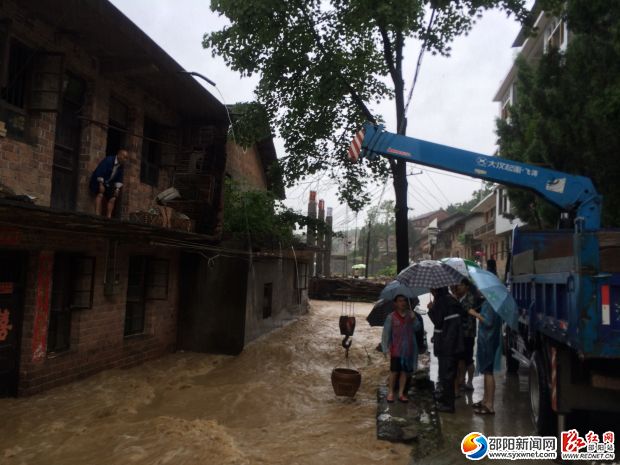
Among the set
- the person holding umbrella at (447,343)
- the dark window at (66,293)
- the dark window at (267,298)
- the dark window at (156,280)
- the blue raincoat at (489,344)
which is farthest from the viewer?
the dark window at (267,298)

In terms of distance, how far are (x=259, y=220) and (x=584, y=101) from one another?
24.8ft

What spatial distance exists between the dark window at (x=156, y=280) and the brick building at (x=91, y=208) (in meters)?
0.02

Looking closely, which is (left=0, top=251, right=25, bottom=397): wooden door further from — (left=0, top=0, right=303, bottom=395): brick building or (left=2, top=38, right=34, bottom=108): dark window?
(left=2, top=38, right=34, bottom=108): dark window

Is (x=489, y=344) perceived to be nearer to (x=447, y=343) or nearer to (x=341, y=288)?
(x=447, y=343)

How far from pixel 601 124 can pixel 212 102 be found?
792 centimetres

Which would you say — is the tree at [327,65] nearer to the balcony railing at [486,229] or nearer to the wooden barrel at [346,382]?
the wooden barrel at [346,382]

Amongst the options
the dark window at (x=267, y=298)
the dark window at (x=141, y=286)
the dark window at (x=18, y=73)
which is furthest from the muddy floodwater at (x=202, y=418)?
the dark window at (x=18, y=73)

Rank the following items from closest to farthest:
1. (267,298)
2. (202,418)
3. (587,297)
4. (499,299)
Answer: (587,297) → (499,299) → (202,418) → (267,298)

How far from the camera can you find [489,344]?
6.45 meters

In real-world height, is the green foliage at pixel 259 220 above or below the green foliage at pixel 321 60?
below

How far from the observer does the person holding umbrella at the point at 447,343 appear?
6598mm

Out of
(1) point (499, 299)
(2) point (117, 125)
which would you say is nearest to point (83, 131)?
(2) point (117, 125)

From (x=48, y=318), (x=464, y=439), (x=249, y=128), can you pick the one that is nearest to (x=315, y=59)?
(x=249, y=128)

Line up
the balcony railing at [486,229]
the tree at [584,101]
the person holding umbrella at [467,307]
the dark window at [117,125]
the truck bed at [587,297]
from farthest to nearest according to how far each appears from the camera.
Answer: the balcony railing at [486,229] → the dark window at [117,125] → the tree at [584,101] → the person holding umbrella at [467,307] → the truck bed at [587,297]
